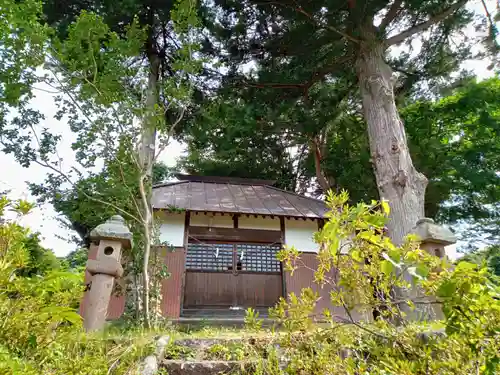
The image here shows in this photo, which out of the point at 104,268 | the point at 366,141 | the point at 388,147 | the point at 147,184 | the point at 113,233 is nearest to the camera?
the point at 104,268

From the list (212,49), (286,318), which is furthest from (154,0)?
(286,318)

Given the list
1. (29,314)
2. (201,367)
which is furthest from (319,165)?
(29,314)

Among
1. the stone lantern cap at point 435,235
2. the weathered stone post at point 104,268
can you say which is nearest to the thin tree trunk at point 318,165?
the stone lantern cap at point 435,235

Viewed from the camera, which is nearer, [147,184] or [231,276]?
[147,184]

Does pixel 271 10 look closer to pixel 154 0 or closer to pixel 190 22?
pixel 154 0

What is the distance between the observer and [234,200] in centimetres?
757

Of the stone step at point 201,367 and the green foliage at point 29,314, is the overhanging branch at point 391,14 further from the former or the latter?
the green foliage at point 29,314

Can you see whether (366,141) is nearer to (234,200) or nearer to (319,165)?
(319,165)

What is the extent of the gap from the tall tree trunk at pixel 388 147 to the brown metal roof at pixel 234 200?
168cm

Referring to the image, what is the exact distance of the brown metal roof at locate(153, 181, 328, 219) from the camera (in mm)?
6848

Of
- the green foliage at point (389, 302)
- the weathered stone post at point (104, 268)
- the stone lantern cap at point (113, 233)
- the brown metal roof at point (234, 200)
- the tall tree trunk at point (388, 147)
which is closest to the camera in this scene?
the green foliage at point (389, 302)

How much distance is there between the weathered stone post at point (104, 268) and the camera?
329cm

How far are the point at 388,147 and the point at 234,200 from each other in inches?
133

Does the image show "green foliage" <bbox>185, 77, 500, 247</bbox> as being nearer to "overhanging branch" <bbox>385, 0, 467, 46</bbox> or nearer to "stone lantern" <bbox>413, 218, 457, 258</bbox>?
"overhanging branch" <bbox>385, 0, 467, 46</bbox>
